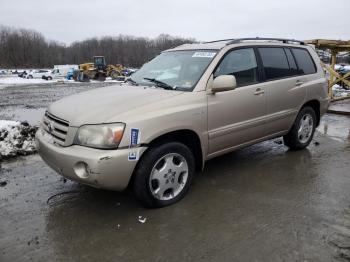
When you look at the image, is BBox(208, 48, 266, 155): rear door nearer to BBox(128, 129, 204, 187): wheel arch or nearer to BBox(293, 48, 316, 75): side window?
BBox(128, 129, 204, 187): wheel arch

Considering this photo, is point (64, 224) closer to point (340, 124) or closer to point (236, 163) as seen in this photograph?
point (236, 163)

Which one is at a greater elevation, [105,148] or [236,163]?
[105,148]

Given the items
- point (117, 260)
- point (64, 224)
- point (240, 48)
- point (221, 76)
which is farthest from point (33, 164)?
point (240, 48)

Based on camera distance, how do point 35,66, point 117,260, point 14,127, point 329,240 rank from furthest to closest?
point 35,66, point 14,127, point 329,240, point 117,260

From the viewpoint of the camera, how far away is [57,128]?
11.3ft

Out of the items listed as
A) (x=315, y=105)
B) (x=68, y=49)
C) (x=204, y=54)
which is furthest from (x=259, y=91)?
(x=68, y=49)

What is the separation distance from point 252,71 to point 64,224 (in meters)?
3.06

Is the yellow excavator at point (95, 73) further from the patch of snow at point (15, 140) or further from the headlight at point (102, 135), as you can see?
the headlight at point (102, 135)

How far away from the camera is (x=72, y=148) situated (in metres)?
3.20

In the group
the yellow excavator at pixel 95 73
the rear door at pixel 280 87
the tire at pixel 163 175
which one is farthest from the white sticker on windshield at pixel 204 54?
the yellow excavator at pixel 95 73

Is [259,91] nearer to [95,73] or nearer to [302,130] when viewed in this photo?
[302,130]

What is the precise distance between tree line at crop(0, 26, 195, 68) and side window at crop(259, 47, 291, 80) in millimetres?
90582

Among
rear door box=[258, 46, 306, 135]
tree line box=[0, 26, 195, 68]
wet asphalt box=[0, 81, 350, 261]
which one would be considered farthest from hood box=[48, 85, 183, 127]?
tree line box=[0, 26, 195, 68]

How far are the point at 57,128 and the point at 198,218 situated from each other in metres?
1.78
